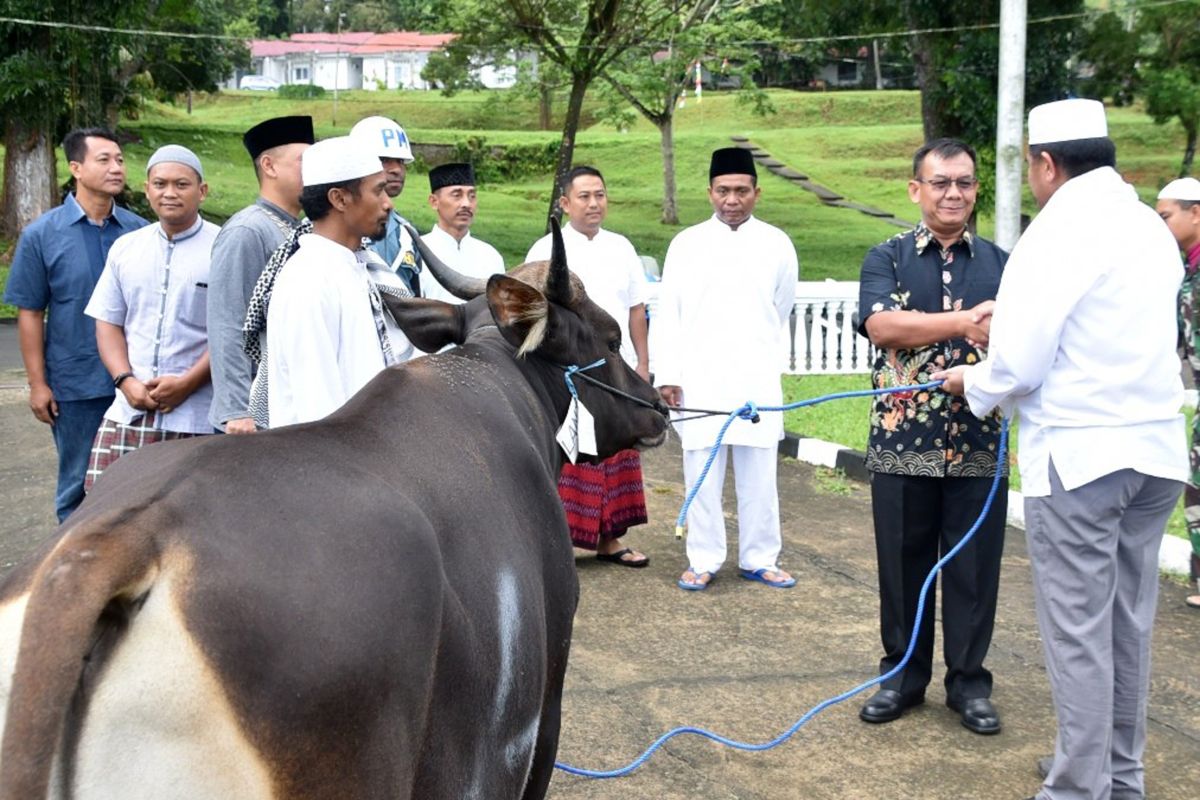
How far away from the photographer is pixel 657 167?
40.2m

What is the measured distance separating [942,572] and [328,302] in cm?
291

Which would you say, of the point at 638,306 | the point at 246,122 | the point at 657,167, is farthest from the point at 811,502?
the point at 246,122

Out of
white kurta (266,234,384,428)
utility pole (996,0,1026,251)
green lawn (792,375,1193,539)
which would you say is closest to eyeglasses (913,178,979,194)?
white kurta (266,234,384,428)

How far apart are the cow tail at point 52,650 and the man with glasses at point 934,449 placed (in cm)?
388

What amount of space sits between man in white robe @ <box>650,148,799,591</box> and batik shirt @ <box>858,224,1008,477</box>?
5.96 feet

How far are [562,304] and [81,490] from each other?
2.88 metres

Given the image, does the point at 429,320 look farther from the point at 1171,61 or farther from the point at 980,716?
the point at 1171,61

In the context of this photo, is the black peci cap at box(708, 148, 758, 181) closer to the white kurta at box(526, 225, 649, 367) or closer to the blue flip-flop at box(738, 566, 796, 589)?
the white kurta at box(526, 225, 649, 367)

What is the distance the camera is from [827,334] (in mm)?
14391

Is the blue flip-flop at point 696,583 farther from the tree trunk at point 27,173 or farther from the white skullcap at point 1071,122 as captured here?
the tree trunk at point 27,173

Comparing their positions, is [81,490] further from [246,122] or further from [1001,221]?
[246,122]

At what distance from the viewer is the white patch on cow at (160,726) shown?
6.80ft

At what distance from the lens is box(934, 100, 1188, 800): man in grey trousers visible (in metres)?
4.43

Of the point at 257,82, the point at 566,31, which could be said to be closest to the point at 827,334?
the point at 566,31
